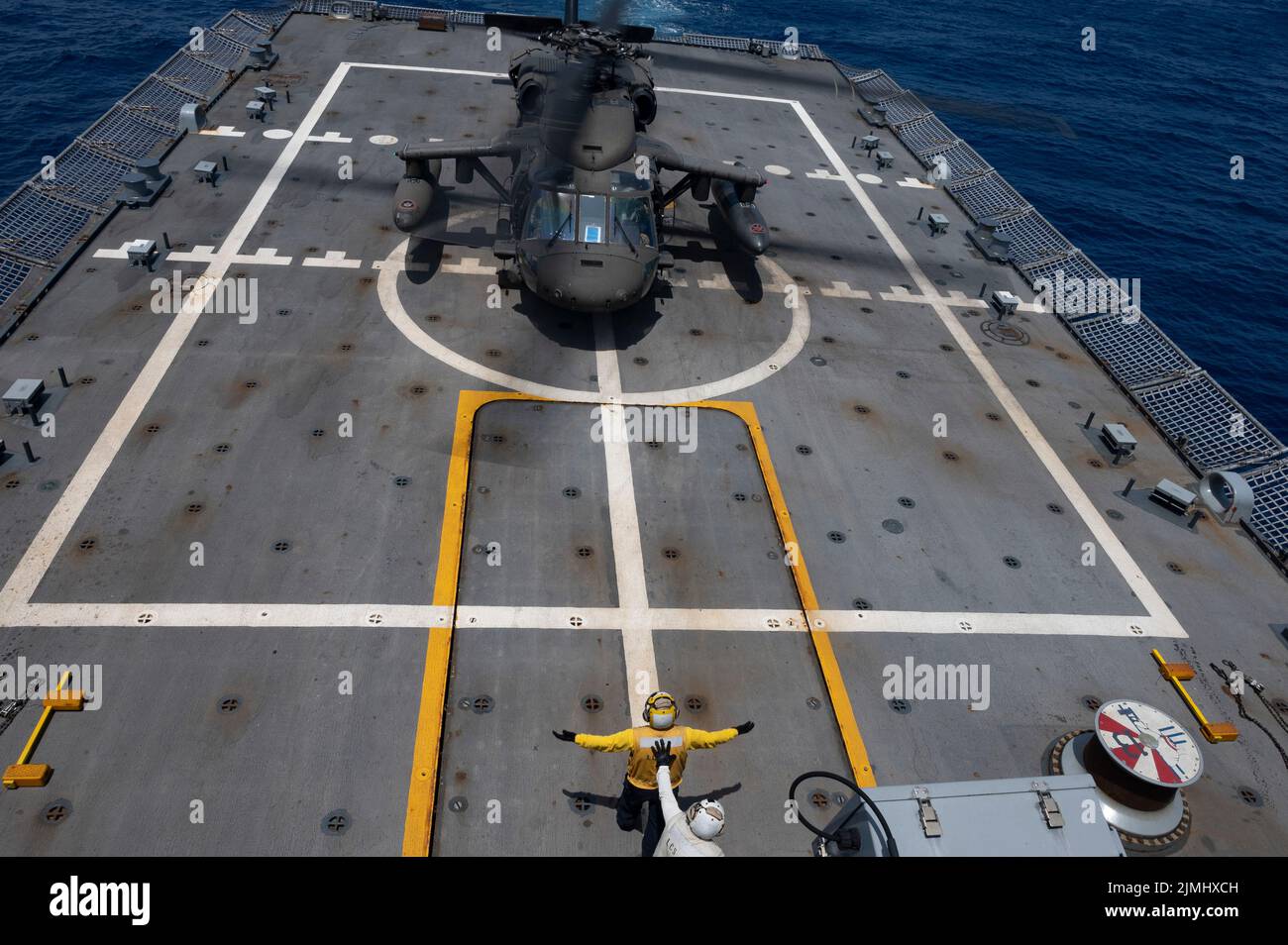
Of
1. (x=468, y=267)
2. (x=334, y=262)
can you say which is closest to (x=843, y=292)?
(x=468, y=267)

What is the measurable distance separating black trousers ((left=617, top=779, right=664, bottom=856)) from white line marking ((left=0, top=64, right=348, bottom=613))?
437 inches

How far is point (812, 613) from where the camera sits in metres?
15.7

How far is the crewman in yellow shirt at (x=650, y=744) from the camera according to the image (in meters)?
10.4

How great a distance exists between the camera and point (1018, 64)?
6219 centimetres

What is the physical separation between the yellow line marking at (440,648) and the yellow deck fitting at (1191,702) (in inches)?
518

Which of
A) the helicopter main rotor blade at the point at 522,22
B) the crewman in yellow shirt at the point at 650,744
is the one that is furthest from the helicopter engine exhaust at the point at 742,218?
the crewman in yellow shirt at the point at 650,744

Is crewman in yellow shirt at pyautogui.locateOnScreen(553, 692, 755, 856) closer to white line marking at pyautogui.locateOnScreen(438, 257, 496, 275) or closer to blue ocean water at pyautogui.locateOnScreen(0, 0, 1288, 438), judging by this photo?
white line marking at pyautogui.locateOnScreen(438, 257, 496, 275)

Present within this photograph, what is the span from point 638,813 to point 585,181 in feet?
52.4

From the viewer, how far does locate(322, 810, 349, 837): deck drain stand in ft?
37.9

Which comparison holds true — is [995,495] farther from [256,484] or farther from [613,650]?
[256,484]

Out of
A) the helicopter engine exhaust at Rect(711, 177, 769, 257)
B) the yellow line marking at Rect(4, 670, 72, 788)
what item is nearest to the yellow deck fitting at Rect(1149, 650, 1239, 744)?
the helicopter engine exhaust at Rect(711, 177, 769, 257)

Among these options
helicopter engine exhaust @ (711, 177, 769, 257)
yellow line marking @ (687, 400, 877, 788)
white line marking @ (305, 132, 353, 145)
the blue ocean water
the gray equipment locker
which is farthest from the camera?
the blue ocean water
